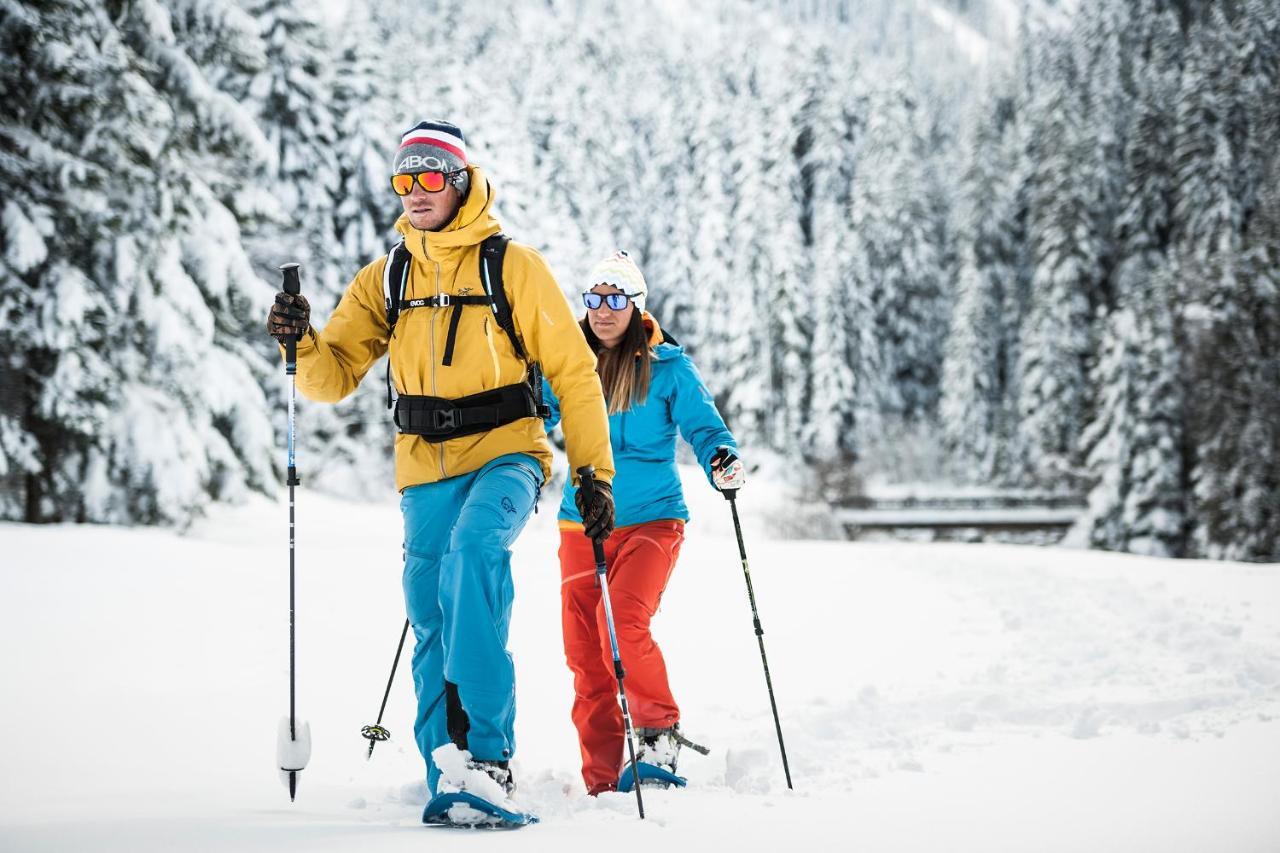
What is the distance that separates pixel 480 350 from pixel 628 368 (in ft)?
4.51

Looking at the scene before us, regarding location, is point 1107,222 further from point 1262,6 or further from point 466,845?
point 466,845

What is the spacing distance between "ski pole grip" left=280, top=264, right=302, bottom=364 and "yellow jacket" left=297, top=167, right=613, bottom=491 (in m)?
0.04

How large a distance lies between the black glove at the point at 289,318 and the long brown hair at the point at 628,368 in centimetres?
149

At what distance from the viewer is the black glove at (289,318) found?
12.5 ft

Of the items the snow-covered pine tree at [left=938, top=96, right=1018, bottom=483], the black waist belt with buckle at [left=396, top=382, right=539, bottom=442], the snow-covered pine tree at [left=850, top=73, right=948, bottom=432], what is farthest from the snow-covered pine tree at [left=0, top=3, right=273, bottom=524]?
the snow-covered pine tree at [left=938, top=96, right=1018, bottom=483]

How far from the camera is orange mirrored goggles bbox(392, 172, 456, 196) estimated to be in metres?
3.77

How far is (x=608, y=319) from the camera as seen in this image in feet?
16.6

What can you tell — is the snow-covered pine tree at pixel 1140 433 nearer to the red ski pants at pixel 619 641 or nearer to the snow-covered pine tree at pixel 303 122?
the snow-covered pine tree at pixel 303 122

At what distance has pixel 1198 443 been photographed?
2966cm

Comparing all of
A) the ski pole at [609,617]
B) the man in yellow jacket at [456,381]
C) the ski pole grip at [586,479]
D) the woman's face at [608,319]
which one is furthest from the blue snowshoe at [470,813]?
the woman's face at [608,319]

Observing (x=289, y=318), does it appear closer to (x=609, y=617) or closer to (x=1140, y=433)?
(x=609, y=617)

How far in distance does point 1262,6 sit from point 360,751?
3940 centimetres

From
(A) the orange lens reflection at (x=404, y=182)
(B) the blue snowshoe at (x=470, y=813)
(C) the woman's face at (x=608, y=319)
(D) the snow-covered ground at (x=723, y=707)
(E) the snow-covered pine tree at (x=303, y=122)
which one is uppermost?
(E) the snow-covered pine tree at (x=303, y=122)

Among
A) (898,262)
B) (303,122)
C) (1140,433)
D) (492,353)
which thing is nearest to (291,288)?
(492,353)
